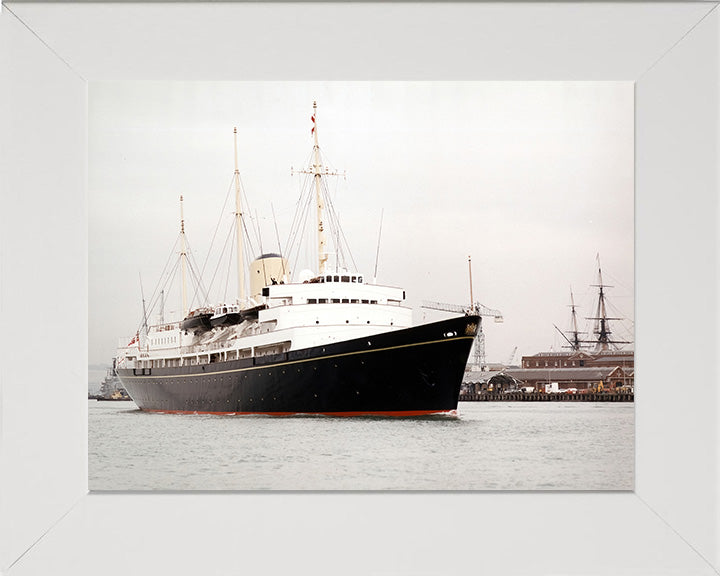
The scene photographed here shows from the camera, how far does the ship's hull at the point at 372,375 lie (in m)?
8.40

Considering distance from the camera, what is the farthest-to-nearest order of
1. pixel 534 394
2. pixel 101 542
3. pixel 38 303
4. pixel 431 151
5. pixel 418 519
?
pixel 534 394 < pixel 431 151 < pixel 418 519 < pixel 101 542 < pixel 38 303

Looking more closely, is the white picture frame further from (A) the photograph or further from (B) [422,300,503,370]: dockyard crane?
(B) [422,300,503,370]: dockyard crane

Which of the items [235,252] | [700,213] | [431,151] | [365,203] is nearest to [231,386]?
[235,252]

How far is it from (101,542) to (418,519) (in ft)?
5.36

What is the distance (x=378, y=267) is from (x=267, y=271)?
1122 millimetres

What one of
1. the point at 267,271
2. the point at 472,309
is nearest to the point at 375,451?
the point at 472,309

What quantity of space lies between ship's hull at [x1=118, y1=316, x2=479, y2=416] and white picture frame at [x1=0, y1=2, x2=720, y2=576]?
12.1 feet

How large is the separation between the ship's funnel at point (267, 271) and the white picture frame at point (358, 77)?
3731 mm

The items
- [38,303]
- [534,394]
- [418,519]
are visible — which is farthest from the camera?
[534,394]

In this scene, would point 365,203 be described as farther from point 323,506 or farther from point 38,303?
point 38,303

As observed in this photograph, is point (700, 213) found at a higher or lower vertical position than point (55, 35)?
lower

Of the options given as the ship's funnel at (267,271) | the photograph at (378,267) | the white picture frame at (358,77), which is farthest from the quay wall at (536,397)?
the white picture frame at (358,77)

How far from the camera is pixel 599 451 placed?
7.95 m

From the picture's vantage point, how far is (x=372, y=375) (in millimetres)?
8453
